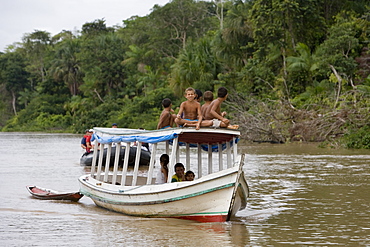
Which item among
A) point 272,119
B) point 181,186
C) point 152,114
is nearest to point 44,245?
point 181,186

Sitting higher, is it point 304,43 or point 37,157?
point 304,43

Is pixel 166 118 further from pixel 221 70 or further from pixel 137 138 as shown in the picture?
pixel 221 70

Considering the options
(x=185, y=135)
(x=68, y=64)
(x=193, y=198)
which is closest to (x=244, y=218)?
(x=193, y=198)

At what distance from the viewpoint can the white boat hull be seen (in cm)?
915

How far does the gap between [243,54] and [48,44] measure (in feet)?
121

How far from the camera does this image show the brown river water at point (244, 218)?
347 inches

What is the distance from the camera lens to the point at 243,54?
4116cm

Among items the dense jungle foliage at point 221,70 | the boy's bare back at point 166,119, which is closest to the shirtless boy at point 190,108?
the boy's bare back at point 166,119

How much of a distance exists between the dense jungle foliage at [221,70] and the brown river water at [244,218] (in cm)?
983

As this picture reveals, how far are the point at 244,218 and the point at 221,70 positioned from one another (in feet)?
109

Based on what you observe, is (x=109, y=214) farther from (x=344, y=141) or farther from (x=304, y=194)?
(x=344, y=141)

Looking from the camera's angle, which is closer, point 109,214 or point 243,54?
point 109,214

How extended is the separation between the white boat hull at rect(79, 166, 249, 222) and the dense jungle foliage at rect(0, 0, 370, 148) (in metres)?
16.8

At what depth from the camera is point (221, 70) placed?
43.4 meters
